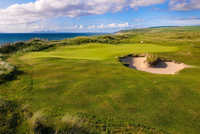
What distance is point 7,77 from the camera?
38.6ft

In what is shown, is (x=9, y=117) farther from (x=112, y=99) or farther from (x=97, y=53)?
(x=97, y=53)

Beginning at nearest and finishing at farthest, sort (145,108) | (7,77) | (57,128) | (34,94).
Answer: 1. (57,128)
2. (145,108)
3. (34,94)
4. (7,77)

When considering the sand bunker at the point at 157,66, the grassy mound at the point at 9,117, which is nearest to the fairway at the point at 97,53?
the sand bunker at the point at 157,66

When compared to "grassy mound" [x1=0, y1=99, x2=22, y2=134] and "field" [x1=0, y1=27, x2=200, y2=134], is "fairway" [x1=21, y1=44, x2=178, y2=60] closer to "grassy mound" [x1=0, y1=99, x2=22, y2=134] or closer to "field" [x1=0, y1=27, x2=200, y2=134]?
"field" [x1=0, y1=27, x2=200, y2=134]

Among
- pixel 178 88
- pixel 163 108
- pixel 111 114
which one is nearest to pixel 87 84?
pixel 111 114

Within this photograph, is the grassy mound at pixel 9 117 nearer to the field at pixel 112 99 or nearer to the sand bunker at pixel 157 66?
the field at pixel 112 99

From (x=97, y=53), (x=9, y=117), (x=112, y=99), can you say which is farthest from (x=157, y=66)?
(x=9, y=117)

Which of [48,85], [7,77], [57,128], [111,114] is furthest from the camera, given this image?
[7,77]

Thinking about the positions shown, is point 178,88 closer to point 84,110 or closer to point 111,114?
point 111,114

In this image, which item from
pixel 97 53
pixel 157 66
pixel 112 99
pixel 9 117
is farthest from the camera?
pixel 97 53

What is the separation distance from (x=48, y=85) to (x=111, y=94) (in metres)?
5.26

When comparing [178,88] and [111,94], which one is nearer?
[111,94]

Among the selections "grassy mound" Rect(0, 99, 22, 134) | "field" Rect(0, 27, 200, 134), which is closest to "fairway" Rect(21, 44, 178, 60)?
"field" Rect(0, 27, 200, 134)

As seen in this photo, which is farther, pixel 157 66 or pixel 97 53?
pixel 97 53
